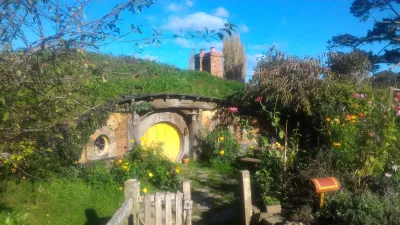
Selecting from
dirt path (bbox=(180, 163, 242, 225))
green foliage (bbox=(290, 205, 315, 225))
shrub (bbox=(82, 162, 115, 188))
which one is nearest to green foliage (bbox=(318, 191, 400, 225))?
green foliage (bbox=(290, 205, 315, 225))

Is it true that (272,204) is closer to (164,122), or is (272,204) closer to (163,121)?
(163,121)

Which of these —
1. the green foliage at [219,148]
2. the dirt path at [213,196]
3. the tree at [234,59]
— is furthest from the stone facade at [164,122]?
the tree at [234,59]

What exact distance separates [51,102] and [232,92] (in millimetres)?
9622

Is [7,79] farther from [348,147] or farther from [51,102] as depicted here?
[348,147]

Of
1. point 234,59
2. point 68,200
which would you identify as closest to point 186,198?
point 68,200

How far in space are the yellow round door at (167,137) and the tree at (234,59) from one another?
6.11 meters

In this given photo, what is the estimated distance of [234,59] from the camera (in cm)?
1759

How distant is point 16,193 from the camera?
6930 mm

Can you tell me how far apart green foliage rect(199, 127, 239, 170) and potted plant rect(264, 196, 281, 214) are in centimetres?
515

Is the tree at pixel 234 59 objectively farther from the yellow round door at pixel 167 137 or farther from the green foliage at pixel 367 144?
the green foliage at pixel 367 144

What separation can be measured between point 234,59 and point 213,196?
1040 centimetres

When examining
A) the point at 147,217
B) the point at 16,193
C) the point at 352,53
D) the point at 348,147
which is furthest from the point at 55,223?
the point at 352,53

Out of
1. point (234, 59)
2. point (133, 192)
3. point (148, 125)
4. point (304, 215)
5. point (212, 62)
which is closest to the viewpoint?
point (133, 192)

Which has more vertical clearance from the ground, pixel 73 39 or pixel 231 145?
pixel 73 39
